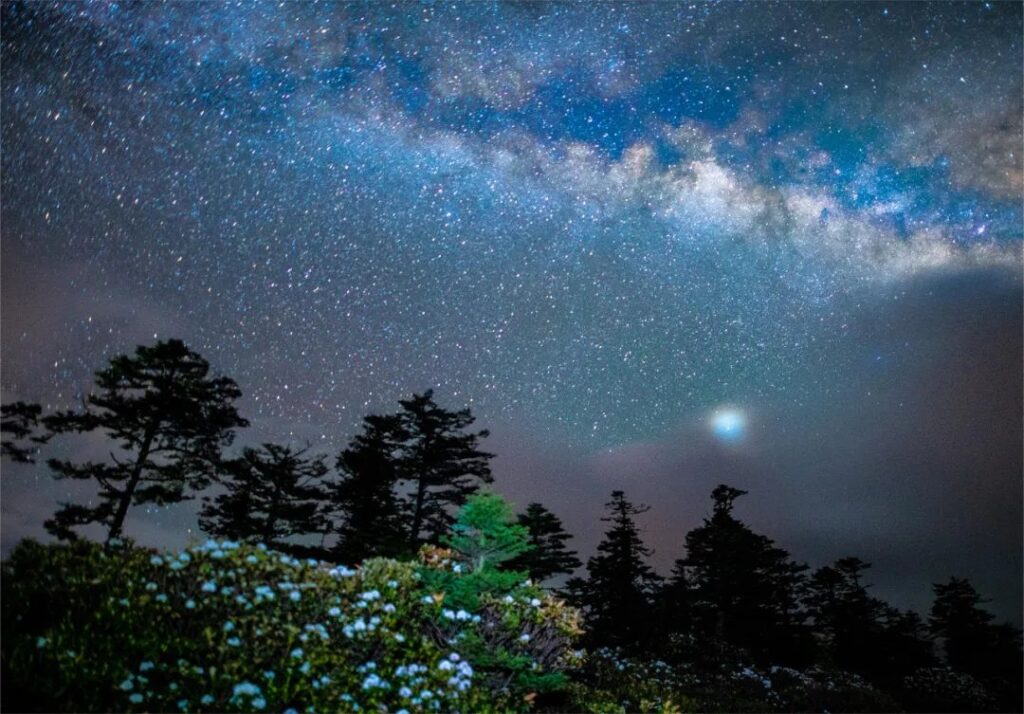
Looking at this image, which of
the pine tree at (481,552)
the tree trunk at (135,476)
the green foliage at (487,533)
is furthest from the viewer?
the tree trunk at (135,476)

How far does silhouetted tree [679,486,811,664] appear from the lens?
29.0 meters

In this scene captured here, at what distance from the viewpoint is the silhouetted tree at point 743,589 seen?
95.1ft

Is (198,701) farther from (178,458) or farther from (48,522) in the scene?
Answer: (48,522)

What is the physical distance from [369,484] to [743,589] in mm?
20899

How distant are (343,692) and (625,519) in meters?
31.0

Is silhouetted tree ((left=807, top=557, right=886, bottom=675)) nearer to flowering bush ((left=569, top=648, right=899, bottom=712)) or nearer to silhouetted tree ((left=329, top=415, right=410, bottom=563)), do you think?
flowering bush ((left=569, top=648, right=899, bottom=712))

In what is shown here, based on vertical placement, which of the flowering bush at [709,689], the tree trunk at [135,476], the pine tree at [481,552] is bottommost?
the flowering bush at [709,689]

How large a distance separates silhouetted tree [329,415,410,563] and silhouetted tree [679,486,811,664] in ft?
58.6

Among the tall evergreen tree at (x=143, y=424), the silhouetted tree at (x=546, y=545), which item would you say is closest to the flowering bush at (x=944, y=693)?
the silhouetted tree at (x=546, y=545)

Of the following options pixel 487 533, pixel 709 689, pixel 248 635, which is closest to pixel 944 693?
pixel 709 689

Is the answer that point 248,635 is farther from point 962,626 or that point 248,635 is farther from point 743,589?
point 962,626

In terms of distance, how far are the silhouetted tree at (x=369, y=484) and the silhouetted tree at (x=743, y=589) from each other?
58.6 ft

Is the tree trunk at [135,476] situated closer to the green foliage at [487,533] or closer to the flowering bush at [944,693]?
the green foliage at [487,533]

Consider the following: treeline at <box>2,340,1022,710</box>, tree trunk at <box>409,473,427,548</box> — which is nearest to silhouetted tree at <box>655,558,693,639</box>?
treeline at <box>2,340,1022,710</box>
